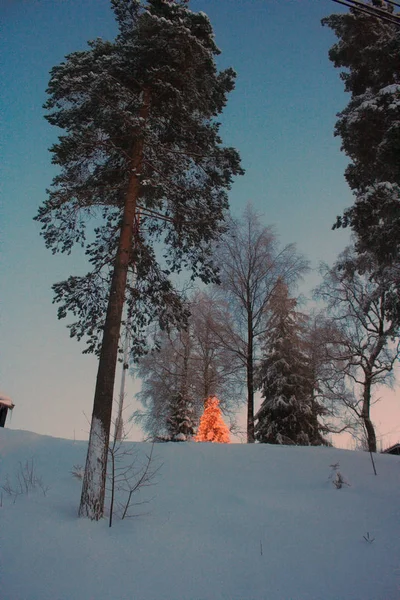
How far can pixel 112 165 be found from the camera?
28.5ft

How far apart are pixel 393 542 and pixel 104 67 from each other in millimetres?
9875

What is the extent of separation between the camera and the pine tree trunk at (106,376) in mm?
5395

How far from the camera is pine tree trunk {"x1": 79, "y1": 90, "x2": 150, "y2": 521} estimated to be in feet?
17.7

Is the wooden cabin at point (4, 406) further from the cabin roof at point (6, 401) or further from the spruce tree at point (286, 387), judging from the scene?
the spruce tree at point (286, 387)

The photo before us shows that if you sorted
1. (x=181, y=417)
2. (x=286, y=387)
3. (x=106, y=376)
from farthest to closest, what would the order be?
(x=181, y=417) → (x=286, y=387) → (x=106, y=376)

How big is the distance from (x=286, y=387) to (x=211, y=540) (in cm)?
1461

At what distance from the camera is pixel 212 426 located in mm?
19859

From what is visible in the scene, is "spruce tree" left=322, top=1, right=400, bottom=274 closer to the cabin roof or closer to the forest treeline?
the forest treeline

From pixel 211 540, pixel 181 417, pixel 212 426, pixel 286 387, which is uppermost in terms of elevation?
pixel 286 387

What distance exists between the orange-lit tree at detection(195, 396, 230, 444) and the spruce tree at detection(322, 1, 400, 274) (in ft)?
43.9

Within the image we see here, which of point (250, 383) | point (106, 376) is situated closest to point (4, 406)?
point (250, 383)

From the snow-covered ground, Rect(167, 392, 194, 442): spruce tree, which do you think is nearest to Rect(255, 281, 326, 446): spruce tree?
Rect(167, 392, 194, 442): spruce tree

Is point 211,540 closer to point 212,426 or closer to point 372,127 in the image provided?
point 372,127

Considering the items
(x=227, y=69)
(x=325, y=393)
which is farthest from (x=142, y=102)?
(x=325, y=393)
